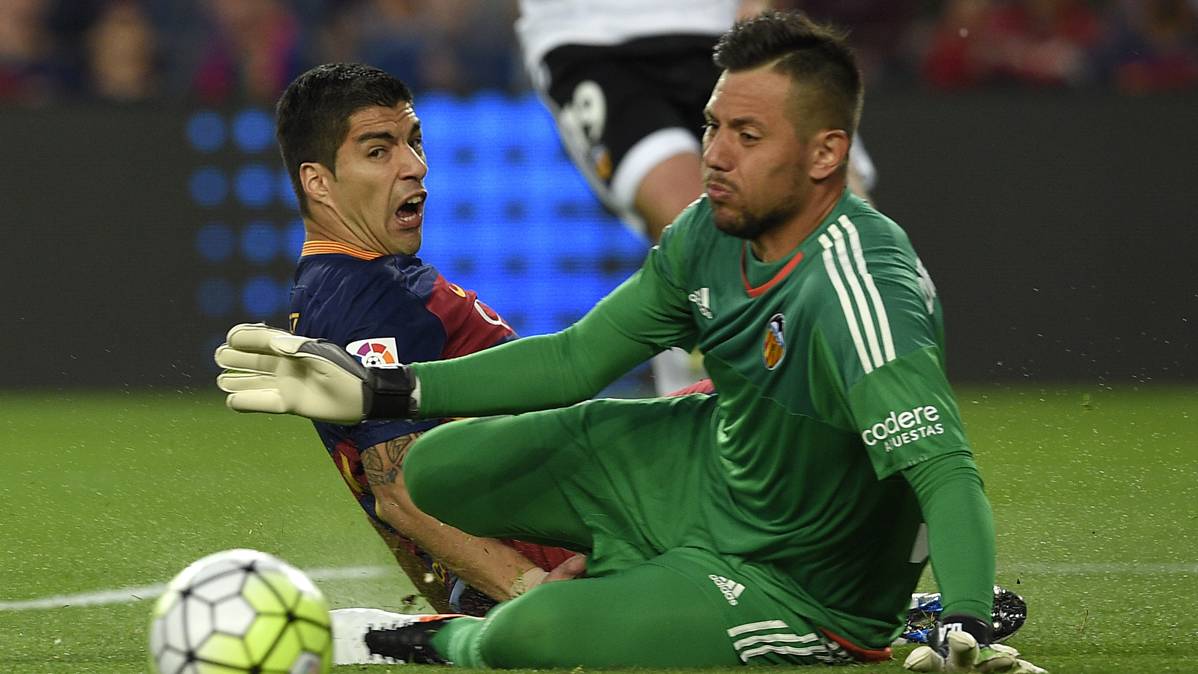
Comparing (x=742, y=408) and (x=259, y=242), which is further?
(x=259, y=242)

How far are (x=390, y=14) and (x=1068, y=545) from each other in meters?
6.83

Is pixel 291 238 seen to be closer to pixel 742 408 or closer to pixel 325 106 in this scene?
pixel 325 106

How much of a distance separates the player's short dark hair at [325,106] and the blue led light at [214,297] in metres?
6.06

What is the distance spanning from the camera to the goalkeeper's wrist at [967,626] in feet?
11.5

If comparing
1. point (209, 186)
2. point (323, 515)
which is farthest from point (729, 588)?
point (209, 186)

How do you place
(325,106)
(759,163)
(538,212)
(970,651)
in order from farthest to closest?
(538,212), (325,106), (759,163), (970,651)

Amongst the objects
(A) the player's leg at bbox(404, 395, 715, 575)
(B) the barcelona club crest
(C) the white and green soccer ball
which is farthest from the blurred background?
(C) the white and green soccer ball

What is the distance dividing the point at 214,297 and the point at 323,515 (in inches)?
167

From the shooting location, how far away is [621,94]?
6613mm

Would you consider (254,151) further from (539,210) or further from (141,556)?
(141,556)

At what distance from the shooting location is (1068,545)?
6059mm

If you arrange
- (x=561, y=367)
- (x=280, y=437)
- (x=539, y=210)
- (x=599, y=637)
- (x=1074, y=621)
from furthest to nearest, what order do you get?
(x=539, y=210) → (x=280, y=437) → (x=1074, y=621) → (x=561, y=367) → (x=599, y=637)

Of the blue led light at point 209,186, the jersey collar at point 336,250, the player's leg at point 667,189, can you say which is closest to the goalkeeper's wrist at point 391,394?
the jersey collar at point 336,250

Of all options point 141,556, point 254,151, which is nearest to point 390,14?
point 254,151
